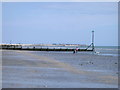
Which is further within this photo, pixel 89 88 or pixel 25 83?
pixel 25 83

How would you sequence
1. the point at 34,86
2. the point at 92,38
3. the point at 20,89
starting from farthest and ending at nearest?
the point at 92,38 < the point at 34,86 < the point at 20,89

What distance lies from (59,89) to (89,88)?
63.8 inches

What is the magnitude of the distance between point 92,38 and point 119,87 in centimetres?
10212

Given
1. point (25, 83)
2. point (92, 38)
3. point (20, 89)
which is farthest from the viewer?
point (92, 38)

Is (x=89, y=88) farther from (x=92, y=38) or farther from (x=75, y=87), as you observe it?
(x=92, y=38)

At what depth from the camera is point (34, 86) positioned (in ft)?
62.9

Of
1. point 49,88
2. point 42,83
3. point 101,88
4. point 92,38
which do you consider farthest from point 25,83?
point 92,38

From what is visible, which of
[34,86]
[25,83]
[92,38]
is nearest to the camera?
[34,86]

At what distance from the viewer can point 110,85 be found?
69.2ft

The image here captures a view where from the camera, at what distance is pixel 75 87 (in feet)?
63.9

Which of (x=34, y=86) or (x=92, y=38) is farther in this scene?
(x=92, y=38)

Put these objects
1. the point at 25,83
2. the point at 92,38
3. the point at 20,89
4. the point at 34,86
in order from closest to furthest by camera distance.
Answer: the point at 20,89 < the point at 34,86 < the point at 25,83 < the point at 92,38

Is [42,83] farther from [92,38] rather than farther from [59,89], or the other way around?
[92,38]

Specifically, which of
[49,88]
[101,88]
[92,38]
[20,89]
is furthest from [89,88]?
[92,38]
